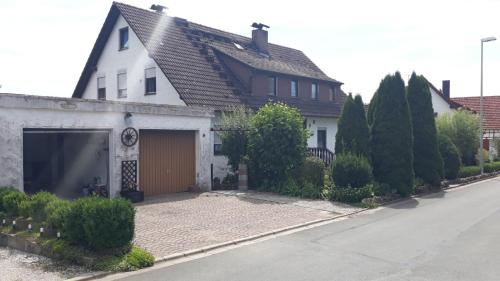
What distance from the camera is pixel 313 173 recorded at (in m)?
18.0

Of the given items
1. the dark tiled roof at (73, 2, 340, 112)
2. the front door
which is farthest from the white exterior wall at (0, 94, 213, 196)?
the front door

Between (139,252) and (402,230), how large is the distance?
21.4ft

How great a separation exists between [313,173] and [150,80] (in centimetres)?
1044

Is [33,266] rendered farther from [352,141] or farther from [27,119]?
[352,141]

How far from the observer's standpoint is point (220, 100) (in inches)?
887

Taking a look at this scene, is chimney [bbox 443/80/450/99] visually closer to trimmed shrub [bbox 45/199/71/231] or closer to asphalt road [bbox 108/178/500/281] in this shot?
asphalt road [bbox 108/178/500/281]

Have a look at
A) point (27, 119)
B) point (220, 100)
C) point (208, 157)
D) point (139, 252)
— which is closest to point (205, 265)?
point (139, 252)

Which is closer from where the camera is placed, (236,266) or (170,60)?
(236,266)

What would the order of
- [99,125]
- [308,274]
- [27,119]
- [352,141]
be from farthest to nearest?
1. [352,141]
2. [99,125]
3. [27,119]
4. [308,274]

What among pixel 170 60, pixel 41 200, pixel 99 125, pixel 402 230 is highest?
pixel 170 60

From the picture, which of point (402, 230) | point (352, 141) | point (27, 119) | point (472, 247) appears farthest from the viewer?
point (352, 141)

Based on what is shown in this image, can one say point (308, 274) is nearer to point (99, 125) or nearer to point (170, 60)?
point (99, 125)

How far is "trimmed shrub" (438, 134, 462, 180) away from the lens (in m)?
23.0

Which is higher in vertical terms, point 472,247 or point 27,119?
point 27,119
